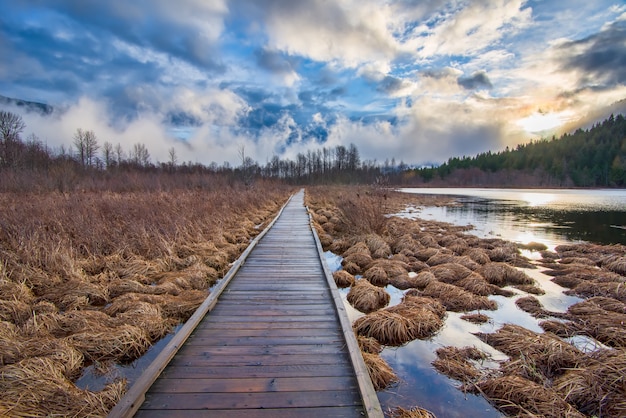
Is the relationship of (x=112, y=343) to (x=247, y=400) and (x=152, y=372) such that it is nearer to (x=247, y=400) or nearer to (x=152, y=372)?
(x=152, y=372)

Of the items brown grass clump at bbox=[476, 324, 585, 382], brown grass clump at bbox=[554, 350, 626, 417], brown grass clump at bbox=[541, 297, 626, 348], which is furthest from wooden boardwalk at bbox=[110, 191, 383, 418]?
brown grass clump at bbox=[541, 297, 626, 348]

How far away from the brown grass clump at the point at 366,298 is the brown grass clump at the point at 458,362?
170cm

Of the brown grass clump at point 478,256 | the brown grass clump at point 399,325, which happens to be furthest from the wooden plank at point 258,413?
the brown grass clump at point 478,256

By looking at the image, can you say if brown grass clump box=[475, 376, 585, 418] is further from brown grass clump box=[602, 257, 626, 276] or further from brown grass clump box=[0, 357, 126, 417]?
brown grass clump box=[602, 257, 626, 276]

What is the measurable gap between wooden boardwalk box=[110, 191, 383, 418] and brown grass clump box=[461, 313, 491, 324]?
2.62 meters

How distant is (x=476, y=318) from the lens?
19.1ft

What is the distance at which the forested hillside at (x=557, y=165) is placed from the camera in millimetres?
75812


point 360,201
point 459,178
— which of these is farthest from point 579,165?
point 360,201

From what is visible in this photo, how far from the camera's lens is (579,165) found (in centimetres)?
8206

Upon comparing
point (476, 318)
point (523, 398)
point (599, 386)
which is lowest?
point (476, 318)

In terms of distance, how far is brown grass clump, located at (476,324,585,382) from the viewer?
13.3 feet

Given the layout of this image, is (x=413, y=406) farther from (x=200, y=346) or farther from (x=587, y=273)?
(x=587, y=273)

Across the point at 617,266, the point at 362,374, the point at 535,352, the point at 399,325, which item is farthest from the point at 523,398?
the point at 617,266

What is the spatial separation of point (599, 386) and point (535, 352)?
878mm
